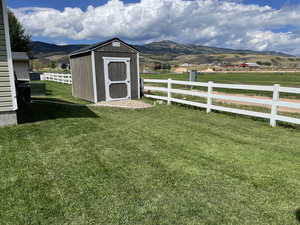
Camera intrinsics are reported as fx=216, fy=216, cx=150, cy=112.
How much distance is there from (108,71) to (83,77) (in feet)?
5.27

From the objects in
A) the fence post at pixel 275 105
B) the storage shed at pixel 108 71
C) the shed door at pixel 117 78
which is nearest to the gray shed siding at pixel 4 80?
the storage shed at pixel 108 71

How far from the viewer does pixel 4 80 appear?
206 inches

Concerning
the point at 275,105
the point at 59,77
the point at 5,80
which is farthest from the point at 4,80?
the point at 59,77

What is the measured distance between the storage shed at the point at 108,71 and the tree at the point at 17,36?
22.9 meters

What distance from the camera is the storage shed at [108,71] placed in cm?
987

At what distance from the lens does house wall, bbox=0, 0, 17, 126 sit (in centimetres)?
505

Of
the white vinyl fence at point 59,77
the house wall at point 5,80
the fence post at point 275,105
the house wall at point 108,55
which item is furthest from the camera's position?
the white vinyl fence at point 59,77

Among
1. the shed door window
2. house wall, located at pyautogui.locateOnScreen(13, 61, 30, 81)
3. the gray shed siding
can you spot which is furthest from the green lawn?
house wall, located at pyautogui.locateOnScreen(13, 61, 30, 81)

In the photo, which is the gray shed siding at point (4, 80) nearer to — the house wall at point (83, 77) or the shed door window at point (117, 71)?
the house wall at point (83, 77)

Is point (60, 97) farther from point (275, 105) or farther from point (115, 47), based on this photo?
point (275, 105)

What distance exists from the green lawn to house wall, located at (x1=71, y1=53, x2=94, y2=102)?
487 cm

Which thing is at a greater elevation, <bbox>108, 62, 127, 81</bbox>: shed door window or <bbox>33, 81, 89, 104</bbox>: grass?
<bbox>108, 62, 127, 81</bbox>: shed door window

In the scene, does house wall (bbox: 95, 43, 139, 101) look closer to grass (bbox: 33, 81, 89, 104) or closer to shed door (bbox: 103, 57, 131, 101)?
shed door (bbox: 103, 57, 131, 101)

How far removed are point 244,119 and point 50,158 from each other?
5.59 meters
